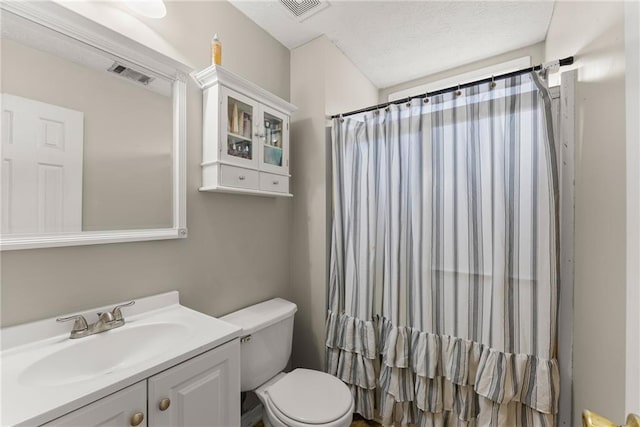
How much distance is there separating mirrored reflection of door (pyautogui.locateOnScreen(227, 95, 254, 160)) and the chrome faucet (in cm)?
84

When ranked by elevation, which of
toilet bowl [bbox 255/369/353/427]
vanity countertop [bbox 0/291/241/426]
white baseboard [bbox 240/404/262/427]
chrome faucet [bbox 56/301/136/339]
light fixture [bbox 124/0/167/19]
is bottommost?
white baseboard [bbox 240/404/262/427]

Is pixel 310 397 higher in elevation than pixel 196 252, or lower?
lower

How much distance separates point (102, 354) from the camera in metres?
0.97

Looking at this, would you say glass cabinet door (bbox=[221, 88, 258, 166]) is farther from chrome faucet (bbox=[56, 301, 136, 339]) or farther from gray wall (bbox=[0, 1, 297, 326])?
chrome faucet (bbox=[56, 301, 136, 339])

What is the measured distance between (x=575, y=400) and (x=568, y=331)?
0.28 m

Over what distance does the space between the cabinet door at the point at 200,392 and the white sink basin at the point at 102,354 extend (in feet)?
0.39

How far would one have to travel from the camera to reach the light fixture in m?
1.10

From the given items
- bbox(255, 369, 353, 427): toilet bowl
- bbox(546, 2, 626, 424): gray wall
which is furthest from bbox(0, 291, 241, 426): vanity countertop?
bbox(546, 2, 626, 424): gray wall

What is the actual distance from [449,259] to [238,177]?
1.17m

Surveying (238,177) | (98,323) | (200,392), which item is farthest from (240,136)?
(200,392)

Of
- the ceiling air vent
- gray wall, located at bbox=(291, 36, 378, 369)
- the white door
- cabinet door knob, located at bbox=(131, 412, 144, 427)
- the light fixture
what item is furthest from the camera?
gray wall, located at bbox=(291, 36, 378, 369)

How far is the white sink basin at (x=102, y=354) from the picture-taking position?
32.9 inches

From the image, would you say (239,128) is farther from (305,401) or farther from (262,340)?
(305,401)

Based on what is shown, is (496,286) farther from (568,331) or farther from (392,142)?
(392,142)
